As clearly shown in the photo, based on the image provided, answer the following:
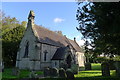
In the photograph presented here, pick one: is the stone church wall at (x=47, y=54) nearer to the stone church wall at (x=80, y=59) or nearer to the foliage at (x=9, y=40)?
the stone church wall at (x=80, y=59)

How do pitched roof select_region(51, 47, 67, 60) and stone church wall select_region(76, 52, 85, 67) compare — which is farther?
stone church wall select_region(76, 52, 85, 67)

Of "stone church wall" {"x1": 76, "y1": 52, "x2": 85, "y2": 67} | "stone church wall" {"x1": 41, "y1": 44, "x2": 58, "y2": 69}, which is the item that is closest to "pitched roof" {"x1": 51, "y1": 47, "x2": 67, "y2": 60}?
"stone church wall" {"x1": 41, "y1": 44, "x2": 58, "y2": 69}

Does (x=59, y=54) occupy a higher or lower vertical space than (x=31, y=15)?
lower

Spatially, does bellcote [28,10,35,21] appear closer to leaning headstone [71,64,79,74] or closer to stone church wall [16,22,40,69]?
stone church wall [16,22,40,69]

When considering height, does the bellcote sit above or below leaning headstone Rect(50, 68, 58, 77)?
above

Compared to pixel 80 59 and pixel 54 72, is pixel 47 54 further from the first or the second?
pixel 80 59

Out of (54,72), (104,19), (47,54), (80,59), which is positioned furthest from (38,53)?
(80,59)

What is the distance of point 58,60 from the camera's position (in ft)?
90.6

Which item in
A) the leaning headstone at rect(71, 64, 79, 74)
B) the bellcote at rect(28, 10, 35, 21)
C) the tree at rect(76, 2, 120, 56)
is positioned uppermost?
Answer: the bellcote at rect(28, 10, 35, 21)

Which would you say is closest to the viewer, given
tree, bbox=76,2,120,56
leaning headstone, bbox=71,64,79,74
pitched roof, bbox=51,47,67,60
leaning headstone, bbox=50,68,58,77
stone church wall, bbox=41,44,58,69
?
tree, bbox=76,2,120,56

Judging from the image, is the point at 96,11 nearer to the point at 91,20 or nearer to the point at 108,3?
the point at 108,3

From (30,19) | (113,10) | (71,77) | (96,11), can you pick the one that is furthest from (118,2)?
(30,19)

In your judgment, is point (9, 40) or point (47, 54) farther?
point (9, 40)

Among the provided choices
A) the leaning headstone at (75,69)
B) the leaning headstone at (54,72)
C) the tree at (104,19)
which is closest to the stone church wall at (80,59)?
the leaning headstone at (75,69)
